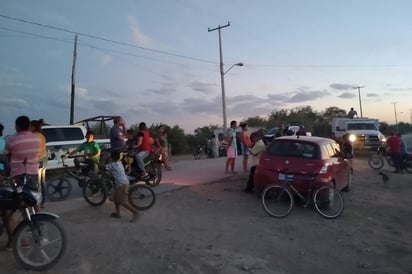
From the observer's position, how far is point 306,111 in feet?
284

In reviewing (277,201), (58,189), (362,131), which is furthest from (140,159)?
(362,131)

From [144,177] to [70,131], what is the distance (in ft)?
20.5

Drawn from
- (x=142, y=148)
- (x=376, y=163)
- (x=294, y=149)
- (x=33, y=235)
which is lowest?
(x=33, y=235)

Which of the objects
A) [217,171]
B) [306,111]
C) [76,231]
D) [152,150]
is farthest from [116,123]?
[306,111]

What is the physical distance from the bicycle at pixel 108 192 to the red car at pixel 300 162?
9.26ft

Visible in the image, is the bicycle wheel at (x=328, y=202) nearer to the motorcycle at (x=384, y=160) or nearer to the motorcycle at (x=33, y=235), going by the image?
the motorcycle at (x=33, y=235)

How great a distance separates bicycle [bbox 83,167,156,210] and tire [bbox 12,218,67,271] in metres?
3.15

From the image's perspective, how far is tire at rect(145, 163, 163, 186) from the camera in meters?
11.4

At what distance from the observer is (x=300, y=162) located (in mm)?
9922

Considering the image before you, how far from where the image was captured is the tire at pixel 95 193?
917 cm

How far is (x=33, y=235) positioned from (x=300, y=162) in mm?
6277

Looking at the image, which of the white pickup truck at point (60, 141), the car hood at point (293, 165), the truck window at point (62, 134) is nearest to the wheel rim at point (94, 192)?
the car hood at point (293, 165)

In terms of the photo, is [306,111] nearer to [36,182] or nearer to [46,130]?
[46,130]

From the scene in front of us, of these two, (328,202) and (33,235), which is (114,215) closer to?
(33,235)
